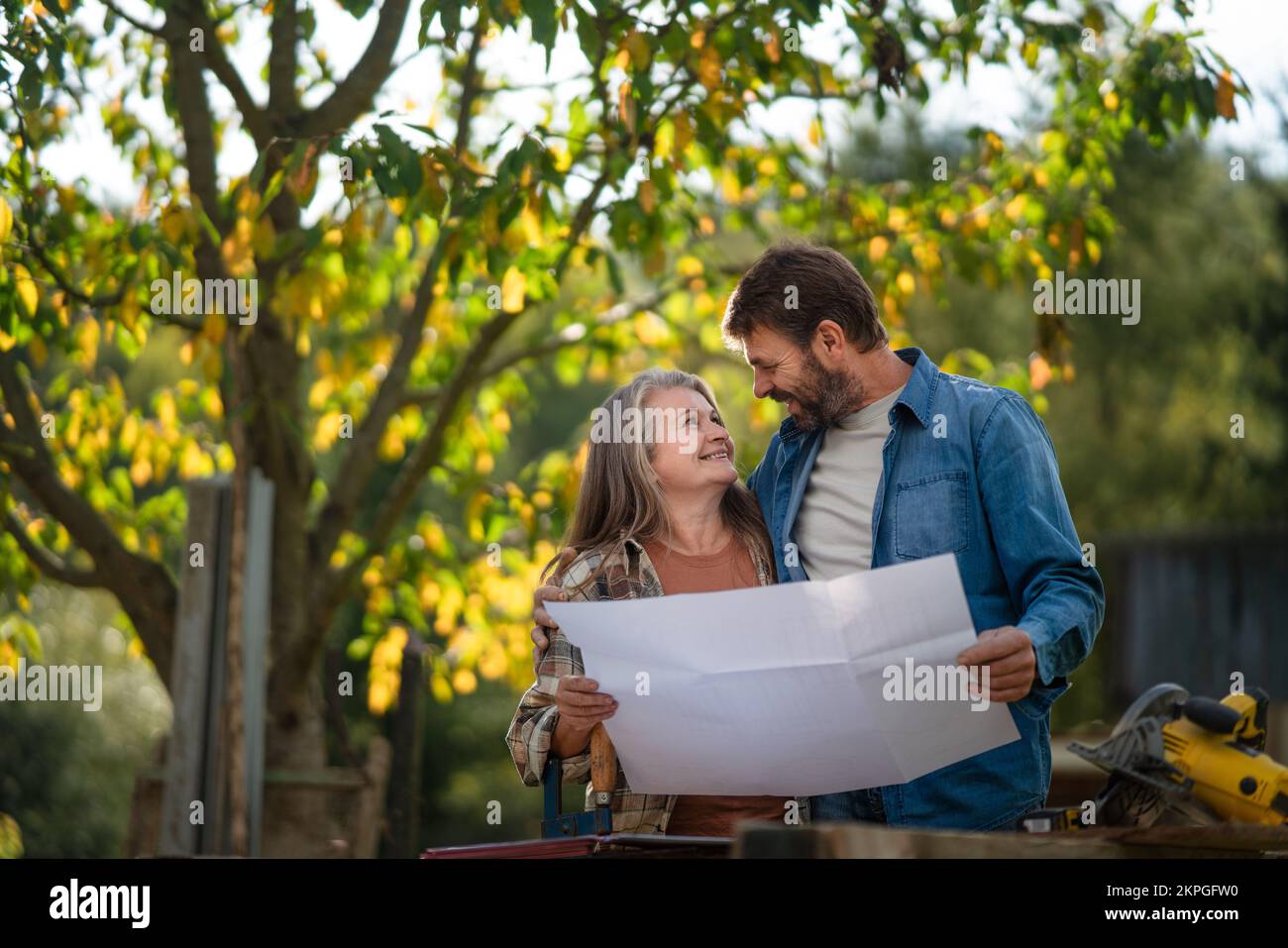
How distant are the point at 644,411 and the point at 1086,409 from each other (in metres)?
14.6

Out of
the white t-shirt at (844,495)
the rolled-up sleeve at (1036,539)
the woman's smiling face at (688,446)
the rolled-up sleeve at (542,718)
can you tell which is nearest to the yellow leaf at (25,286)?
the woman's smiling face at (688,446)

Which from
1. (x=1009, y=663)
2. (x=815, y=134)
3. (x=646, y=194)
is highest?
(x=815, y=134)

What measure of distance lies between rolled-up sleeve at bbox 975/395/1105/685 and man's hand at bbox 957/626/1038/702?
0.07 m

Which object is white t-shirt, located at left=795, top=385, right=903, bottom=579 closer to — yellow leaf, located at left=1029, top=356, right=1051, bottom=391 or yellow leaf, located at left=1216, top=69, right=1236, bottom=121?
yellow leaf, located at left=1216, top=69, right=1236, bottom=121

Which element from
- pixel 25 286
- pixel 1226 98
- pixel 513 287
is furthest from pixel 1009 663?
pixel 25 286

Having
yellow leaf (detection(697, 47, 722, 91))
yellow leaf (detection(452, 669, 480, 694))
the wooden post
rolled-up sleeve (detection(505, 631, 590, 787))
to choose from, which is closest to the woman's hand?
rolled-up sleeve (detection(505, 631, 590, 787))

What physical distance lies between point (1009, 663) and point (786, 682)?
13.9 inches

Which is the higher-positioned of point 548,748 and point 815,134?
point 815,134

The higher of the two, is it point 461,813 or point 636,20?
point 636,20

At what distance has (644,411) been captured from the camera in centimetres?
328

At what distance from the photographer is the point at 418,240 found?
7328 mm

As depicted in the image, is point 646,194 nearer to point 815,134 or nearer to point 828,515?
point 815,134
